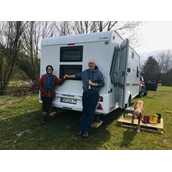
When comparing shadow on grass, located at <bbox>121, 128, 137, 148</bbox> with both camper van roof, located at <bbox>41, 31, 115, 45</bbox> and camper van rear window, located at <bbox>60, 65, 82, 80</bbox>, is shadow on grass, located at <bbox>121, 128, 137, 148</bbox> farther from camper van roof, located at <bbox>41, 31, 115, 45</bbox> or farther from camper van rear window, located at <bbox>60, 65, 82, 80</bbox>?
camper van roof, located at <bbox>41, 31, 115, 45</bbox>

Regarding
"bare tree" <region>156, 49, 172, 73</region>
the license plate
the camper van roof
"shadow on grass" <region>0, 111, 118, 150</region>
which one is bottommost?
"shadow on grass" <region>0, 111, 118, 150</region>

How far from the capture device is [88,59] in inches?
181

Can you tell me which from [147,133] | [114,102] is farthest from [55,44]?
[147,133]

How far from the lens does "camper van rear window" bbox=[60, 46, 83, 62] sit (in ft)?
15.5

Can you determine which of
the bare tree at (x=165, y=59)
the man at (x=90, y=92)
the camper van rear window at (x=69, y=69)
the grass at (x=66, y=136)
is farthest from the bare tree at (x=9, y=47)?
the bare tree at (x=165, y=59)

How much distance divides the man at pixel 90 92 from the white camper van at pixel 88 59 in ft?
0.76

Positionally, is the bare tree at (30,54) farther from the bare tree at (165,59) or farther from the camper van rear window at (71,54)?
the bare tree at (165,59)

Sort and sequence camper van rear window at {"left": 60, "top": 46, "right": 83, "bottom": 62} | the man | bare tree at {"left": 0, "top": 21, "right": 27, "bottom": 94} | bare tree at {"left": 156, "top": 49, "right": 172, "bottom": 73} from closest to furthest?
the man < camper van rear window at {"left": 60, "top": 46, "right": 83, "bottom": 62} < bare tree at {"left": 0, "top": 21, "right": 27, "bottom": 94} < bare tree at {"left": 156, "top": 49, "right": 172, "bottom": 73}

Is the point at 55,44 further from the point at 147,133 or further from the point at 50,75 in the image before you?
the point at 147,133

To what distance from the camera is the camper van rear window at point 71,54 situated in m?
4.73

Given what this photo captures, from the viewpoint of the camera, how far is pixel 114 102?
4.98 meters

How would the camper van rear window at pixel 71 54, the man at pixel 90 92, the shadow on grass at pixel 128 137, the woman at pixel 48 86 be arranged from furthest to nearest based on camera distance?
the woman at pixel 48 86 → the camper van rear window at pixel 71 54 → the man at pixel 90 92 → the shadow on grass at pixel 128 137

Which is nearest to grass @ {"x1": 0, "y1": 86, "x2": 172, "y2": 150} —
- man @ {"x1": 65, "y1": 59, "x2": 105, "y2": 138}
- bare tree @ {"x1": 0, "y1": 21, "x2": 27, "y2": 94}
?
man @ {"x1": 65, "y1": 59, "x2": 105, "y2": 138}
